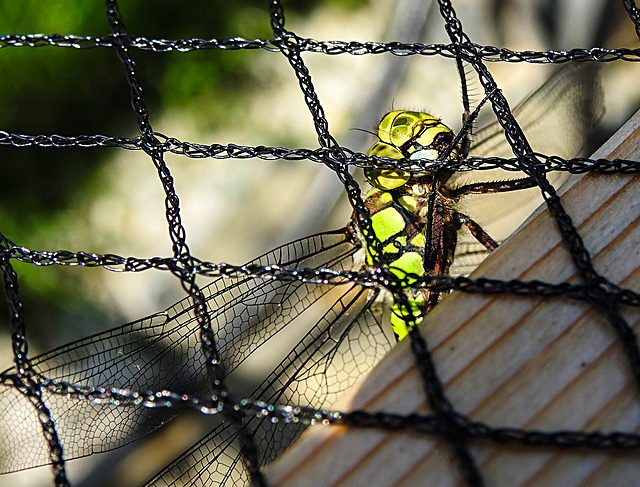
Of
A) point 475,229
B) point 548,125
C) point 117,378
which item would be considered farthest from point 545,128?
point 117,378

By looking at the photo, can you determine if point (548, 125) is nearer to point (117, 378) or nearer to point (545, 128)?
point (545, 128)

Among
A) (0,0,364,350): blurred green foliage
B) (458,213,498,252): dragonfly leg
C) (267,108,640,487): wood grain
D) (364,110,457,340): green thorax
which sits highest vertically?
(0,0,364,350): blurred green foliage

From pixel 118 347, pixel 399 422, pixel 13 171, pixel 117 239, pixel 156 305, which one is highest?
Answer: pixel 13 171

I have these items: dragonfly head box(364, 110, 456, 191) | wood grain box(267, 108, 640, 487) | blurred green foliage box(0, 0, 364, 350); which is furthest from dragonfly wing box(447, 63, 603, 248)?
blurred green foliage box(0, 0, 364, 350)

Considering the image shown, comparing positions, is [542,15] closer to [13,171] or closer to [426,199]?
[426,199]

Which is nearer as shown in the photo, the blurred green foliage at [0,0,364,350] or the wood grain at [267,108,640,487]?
the wood grain at [267,108,640,487]

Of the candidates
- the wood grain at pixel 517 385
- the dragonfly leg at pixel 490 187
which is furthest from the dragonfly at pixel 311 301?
the wood grain at pixel 517 385

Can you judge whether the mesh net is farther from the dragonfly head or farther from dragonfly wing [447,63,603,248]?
the dragonfly head

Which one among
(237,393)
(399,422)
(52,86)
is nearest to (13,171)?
(52,86)
